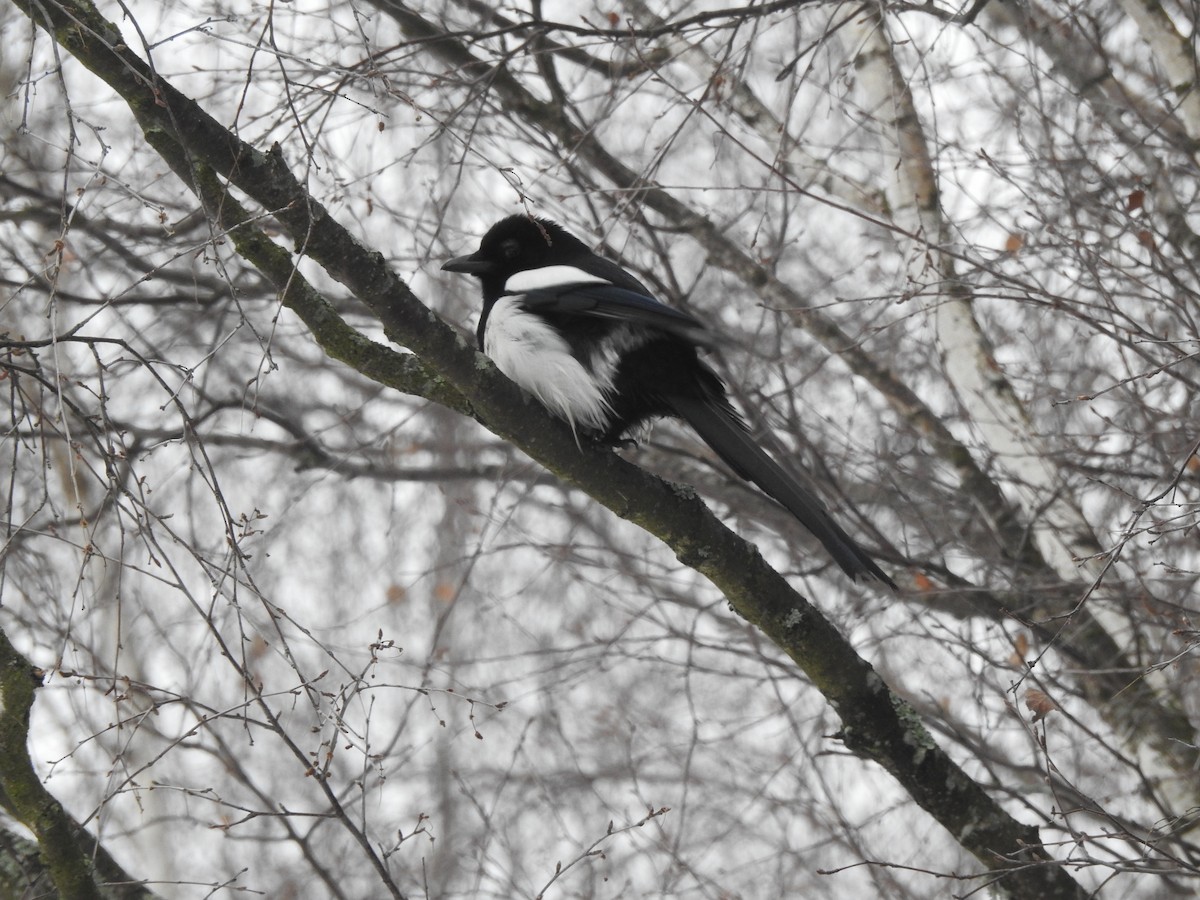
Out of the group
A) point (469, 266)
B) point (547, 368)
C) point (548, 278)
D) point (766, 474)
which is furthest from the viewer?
point (469, 266)

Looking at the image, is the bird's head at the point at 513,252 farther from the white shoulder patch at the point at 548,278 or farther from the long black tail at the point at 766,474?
the long black tail at the point at 766,474

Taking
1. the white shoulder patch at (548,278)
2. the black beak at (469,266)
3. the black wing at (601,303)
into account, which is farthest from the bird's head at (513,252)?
the black wing at (601,303)

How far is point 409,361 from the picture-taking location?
271 centimetres

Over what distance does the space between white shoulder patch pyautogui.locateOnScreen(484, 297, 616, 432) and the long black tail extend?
213 millimetres

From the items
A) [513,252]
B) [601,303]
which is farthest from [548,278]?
[513,252]

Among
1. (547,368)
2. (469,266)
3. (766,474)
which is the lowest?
(766,474)

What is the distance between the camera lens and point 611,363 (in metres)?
3.33

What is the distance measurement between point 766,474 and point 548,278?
3.06ft

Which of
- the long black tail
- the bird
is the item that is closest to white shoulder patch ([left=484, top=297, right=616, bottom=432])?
the bird

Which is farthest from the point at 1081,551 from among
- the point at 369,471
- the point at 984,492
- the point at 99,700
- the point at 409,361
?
the point at 99,700

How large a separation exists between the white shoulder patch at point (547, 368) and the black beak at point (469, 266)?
1.27ft

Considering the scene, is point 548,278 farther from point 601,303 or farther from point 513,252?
point 513,252

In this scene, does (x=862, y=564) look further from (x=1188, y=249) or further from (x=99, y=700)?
(x=99, y=700)

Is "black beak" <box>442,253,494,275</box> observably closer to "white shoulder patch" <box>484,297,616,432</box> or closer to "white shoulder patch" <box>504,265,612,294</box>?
"white shoulder patch" <box>504,265,612,294</box>
